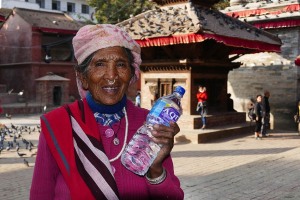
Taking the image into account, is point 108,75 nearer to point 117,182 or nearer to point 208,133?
point 117,182

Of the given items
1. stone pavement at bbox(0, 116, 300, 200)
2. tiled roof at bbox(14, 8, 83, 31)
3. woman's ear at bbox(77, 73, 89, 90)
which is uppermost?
tiled roof at bbox(14, 8, 83, 31)

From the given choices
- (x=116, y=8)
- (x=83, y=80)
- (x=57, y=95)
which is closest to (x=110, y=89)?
(x=83, y=80)

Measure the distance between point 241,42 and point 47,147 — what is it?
40.3 feet

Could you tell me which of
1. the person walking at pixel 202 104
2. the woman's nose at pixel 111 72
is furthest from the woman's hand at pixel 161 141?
the person walking at pixel 202 104

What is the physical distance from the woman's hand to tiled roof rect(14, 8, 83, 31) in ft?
103

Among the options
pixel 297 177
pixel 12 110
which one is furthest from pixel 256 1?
pixel 12 110

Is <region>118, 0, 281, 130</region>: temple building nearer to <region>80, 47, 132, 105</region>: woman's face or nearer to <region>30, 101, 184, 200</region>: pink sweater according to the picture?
<region>80, 47, 132, 105</region>: woman's face

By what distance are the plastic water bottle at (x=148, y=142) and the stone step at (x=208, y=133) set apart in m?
10.5

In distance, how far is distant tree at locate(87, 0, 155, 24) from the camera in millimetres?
28609

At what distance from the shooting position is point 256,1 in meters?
19.9

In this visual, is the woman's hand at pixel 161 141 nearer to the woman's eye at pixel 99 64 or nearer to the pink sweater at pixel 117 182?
the pink sweater at pixel 117 182

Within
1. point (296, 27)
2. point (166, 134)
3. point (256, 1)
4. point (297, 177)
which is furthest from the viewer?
point (256, 1)

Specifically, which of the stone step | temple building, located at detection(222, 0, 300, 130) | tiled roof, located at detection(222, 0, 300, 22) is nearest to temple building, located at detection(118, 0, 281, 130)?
the stone step

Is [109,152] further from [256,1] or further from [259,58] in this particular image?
[256,1]
